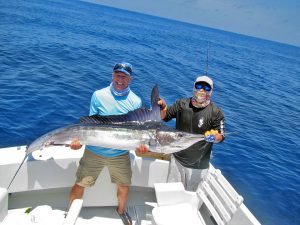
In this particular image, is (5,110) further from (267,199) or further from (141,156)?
(267,199)

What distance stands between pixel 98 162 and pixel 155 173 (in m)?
0.93

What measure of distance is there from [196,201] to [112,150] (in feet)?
4.15

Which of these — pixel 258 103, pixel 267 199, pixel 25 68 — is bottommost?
pixel 267 199

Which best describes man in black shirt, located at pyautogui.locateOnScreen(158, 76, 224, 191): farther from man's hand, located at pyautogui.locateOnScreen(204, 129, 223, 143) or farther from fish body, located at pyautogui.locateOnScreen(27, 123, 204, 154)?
fish body, located at pyautogui.locateOnScreen(27, 123, 204, 154)

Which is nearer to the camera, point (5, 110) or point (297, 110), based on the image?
point (5, 110)

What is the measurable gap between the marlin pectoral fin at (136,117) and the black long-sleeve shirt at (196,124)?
443 millimetres

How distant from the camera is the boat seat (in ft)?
10.9

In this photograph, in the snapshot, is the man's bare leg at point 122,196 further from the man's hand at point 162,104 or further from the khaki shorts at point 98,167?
the man's hand at point 162,104

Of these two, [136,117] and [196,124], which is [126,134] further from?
[196,124]

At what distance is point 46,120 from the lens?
8.19m

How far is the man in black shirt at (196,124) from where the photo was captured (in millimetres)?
3551

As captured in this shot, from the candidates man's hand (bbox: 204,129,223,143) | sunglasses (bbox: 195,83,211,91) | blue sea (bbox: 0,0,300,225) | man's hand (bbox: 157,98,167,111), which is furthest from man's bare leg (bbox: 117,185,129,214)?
blue sea (bbox: 0,0,300,225)

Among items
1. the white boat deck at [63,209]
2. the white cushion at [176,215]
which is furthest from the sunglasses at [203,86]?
the white boat deck at [63,209]

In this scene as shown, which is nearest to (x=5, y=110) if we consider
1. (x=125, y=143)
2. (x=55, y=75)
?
(x=55, y=75)
